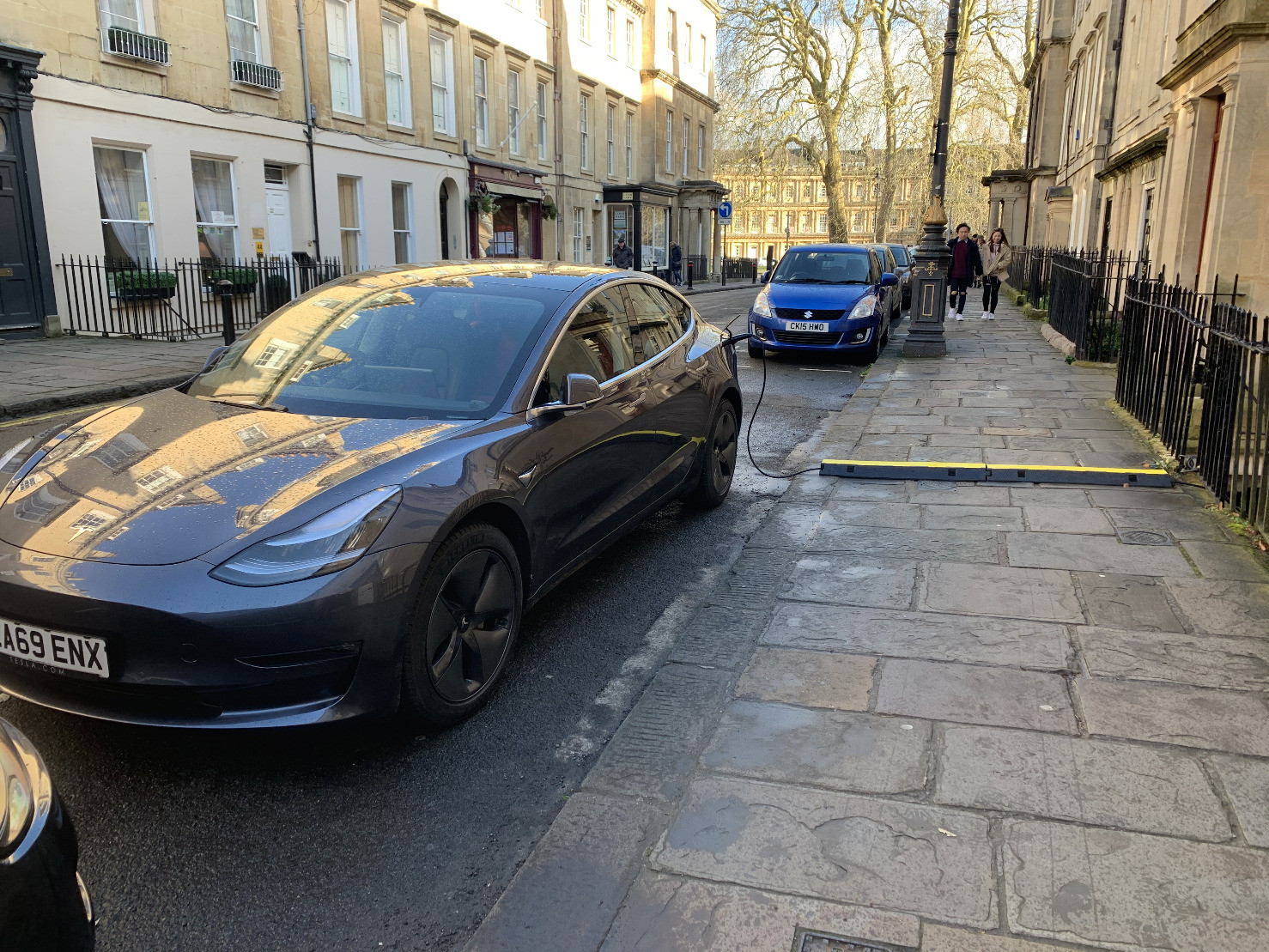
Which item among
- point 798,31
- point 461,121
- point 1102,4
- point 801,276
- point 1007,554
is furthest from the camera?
point 798,31

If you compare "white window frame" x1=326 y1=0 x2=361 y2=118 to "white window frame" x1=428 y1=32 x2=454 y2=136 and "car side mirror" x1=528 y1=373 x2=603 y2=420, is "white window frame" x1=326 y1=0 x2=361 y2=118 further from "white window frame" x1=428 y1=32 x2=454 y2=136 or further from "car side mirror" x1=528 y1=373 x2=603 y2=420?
"car side mirror" x1=528 y1=373 x2=603 y2=420

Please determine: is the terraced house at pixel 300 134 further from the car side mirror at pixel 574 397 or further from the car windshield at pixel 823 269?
the car side mirror at pixel 574 397

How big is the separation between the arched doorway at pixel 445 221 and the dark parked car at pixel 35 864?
79.7ft

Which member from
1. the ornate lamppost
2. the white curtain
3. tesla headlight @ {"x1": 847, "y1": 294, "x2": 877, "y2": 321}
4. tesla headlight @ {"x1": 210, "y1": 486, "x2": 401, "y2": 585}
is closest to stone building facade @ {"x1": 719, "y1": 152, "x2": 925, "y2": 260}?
the ornate lamppost

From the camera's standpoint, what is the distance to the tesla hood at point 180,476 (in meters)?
2.92

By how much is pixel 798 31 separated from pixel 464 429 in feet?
153

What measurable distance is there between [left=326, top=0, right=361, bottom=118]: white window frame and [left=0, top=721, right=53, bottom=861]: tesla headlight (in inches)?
808

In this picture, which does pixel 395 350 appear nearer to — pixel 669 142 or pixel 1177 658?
pixel 1177 658

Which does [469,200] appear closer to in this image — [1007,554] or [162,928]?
[1007,554]

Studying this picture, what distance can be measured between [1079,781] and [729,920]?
1.27 metres

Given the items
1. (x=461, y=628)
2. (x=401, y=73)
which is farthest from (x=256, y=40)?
(x=461, y=628)

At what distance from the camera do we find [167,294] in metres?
15.6

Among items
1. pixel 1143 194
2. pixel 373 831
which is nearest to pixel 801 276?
pixel 1143 194

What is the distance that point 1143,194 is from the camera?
1688 centimetres
